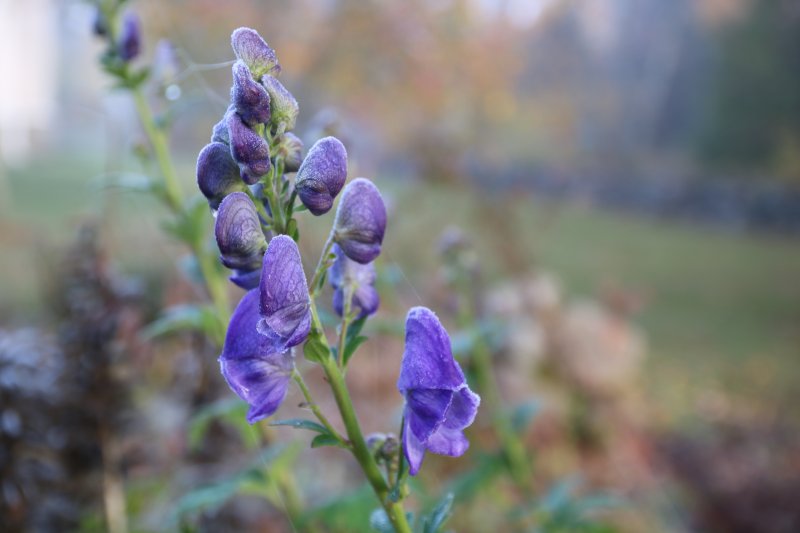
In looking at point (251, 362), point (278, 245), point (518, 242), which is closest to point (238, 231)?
point (278, 245)

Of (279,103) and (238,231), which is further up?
(279,103)

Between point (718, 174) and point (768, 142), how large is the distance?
1.49m

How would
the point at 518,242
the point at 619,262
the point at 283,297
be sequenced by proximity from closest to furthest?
the point at 283,297 < the point at 518,242 < the point at 619,262

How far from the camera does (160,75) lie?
1.68m

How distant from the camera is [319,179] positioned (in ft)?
2.72

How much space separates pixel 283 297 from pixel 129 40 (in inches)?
43.6

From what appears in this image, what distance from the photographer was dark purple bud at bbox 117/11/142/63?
158cm

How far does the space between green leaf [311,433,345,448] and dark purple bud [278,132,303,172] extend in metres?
0.35

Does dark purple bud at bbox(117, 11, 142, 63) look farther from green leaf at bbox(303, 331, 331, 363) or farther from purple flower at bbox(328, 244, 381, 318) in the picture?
green leaf at bbox(303, 331, 331, 363)

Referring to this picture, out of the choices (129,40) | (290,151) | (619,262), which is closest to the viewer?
(290,151)

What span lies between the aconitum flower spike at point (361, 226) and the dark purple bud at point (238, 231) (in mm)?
114

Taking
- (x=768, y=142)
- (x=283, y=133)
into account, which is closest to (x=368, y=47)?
(x=283, y=133)

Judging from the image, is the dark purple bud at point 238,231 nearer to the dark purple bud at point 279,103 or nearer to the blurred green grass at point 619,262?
the dark purple bud at point 279,103

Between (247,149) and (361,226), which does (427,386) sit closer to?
(361,226)
